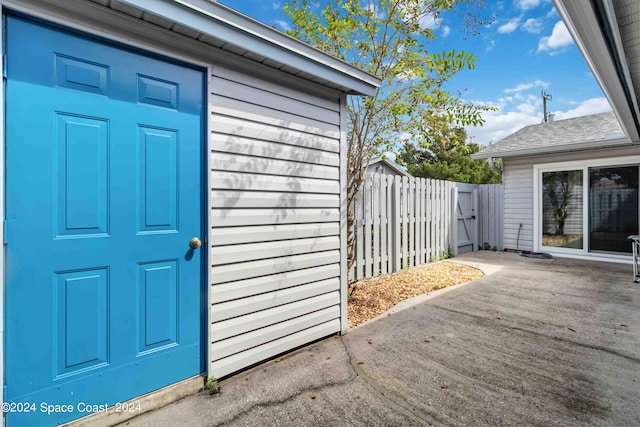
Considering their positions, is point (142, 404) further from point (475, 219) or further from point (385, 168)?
point (385, 168)

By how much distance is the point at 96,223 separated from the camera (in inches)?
70.1

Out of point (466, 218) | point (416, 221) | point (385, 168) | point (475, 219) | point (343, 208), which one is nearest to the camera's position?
point (343, 208)

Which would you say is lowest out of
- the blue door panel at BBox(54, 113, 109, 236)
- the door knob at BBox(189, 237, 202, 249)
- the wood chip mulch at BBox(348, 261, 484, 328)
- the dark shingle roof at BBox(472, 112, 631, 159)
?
the wood chip mulch at BBox(348, 261, 484, 328)

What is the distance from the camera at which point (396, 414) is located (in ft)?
6.27

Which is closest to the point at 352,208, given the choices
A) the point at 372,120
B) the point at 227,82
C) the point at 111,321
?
the point at 372,120

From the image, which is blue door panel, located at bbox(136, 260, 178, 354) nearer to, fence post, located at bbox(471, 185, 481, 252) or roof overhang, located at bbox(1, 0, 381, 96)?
roof overhang, located at bbox(1, 0, 381, 96)

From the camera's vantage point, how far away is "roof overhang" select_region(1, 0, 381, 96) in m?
1.69

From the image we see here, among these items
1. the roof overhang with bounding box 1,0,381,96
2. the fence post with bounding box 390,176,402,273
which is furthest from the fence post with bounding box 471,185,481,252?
the roof overhang with bounding box 1,0,381,96

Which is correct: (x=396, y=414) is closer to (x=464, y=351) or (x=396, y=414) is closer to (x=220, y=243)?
(x=464, y=351)

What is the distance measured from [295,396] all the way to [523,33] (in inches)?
300

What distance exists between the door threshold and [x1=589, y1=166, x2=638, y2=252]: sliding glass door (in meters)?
8.59

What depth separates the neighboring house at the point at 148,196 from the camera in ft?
5.27

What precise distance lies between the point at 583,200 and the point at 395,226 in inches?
194

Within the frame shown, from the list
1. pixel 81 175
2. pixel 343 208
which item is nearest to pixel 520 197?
pixel 343 208
